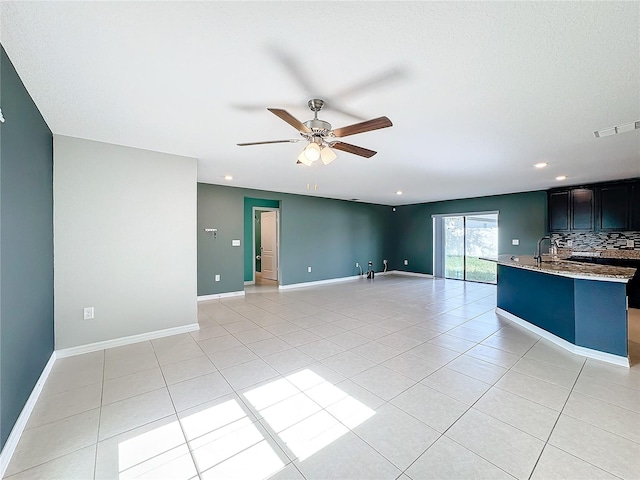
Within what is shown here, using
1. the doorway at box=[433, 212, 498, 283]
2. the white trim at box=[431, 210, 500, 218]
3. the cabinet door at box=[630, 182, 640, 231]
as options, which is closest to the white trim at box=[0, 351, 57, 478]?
the doorway at box=[433, 212, 498, 283]

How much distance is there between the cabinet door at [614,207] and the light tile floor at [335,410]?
3570 millimetres

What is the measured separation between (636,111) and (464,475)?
3.16 meters

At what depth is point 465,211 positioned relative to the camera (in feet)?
24.4

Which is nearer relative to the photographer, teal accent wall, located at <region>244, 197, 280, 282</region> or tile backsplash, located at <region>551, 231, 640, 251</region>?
tile backsplash, located at <region>551, 231, 640, 251</region>

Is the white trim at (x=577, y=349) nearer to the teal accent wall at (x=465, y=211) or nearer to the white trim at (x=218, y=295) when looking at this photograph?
the teal accent wall at (x=465, y=211)

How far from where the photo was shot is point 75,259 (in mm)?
2941

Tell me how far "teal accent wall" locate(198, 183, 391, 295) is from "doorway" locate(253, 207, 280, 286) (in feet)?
2.00

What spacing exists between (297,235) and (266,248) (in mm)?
1530

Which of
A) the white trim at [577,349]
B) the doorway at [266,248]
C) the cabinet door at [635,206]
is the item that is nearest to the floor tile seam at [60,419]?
the white trim at [577,349]

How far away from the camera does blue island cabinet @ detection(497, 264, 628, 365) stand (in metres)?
2.72

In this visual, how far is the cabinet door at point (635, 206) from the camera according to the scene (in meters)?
4.75

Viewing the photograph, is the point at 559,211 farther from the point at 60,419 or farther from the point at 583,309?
the point at 60,419

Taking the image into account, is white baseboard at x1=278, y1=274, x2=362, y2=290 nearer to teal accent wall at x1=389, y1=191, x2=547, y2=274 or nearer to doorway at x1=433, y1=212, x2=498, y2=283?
teal accent wall at x1=389, y1=191, x2=547, y2=274

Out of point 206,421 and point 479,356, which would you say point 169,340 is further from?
point 479,356
